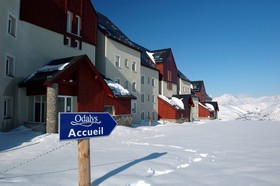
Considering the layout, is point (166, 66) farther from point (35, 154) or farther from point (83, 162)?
point (83, 162)

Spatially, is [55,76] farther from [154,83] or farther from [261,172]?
[154,83]

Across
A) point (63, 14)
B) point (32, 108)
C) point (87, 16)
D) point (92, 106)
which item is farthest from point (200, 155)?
point (87, 16)

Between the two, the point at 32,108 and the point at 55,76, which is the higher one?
the point at 55,76

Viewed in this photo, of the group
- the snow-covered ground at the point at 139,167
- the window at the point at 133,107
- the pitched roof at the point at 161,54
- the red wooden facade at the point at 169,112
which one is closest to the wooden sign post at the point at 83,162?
the snow-covered ground at the point at 139,167

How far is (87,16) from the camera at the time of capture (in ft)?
74.3

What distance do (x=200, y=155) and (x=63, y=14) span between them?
56.7 feet

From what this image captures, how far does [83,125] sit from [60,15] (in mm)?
18339

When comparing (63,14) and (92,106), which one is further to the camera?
(63,14)

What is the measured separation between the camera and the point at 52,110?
46.5 feet

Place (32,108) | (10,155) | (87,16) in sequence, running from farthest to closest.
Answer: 1. (87,16)
2. (32,108)
3. (10,155)

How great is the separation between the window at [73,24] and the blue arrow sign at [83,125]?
18455 millimetres

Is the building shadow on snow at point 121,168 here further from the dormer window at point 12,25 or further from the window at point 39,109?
the dormer window at point 12,25

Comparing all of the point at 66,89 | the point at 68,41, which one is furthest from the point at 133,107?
the point at 66,89

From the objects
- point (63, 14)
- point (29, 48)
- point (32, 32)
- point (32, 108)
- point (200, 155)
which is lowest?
point (200, 155)
